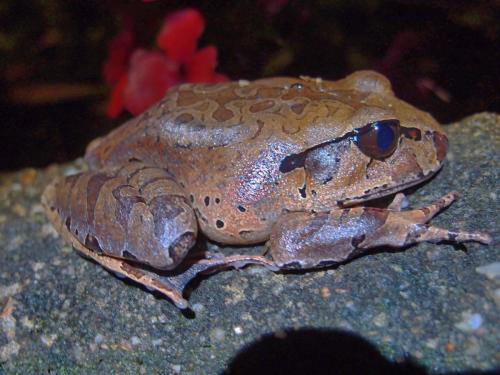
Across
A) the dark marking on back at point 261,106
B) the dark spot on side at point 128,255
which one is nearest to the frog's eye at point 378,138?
the dark marking on back at point 261,106

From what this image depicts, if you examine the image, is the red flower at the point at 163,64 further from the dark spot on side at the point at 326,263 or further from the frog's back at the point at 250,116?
the dark spot on side at the point at 326,263

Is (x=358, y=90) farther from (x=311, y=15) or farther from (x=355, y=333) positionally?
(x=355, y=333)

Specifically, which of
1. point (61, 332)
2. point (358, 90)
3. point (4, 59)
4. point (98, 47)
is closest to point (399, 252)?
point (358, 90)

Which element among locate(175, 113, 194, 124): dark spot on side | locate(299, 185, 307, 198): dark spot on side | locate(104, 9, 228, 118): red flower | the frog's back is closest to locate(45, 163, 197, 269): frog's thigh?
the frog's back

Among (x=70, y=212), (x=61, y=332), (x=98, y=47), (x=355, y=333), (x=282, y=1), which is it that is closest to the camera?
(x=355, y=333)

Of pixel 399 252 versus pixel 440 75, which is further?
pixel 440 75

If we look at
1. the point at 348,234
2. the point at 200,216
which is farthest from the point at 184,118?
the point at 348,234

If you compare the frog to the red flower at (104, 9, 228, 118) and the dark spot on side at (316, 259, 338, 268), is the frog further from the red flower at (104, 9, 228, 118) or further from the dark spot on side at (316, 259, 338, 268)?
the red flower at (104, 9, 228, 118)
